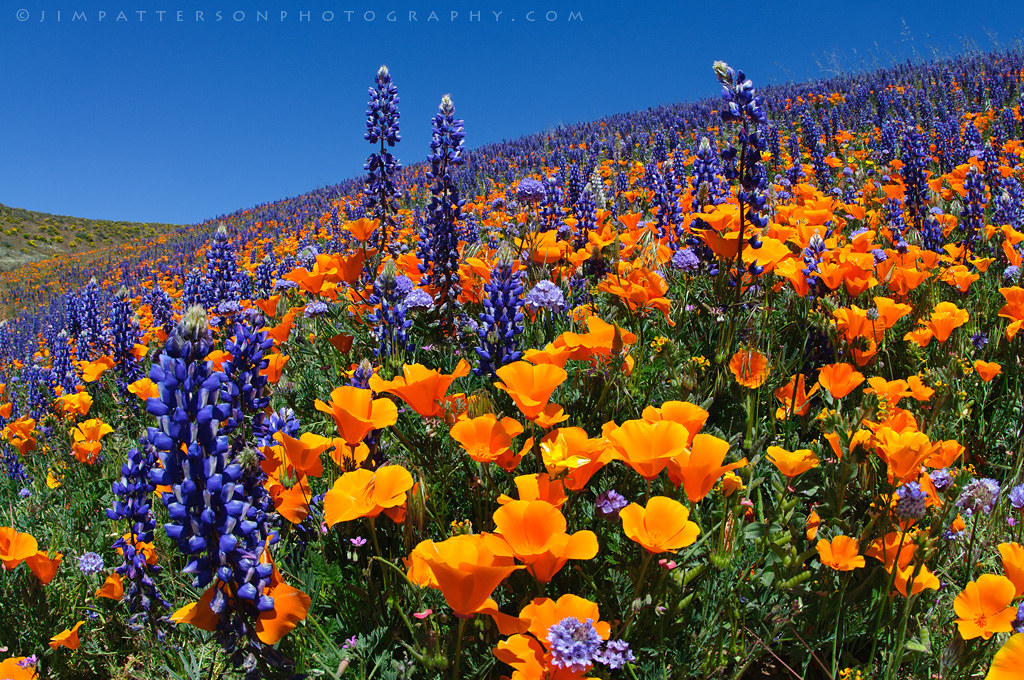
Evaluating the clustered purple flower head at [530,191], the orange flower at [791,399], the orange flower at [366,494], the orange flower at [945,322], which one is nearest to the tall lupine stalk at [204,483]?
the orange flower at [366,494]

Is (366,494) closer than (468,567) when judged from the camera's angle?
No

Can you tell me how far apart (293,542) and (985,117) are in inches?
488

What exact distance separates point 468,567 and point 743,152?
2.12 m

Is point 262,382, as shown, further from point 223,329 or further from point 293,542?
point 223,329

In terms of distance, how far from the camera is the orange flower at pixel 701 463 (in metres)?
1.24

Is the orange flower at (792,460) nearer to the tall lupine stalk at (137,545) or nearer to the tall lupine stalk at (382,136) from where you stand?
the tall lupine stalk at (137,545)

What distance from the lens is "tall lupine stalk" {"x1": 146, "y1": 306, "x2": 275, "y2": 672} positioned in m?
1.06

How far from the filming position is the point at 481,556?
1139 millimetres

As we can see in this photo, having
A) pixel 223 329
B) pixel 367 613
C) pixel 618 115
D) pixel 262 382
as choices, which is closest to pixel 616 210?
pixel 223 329

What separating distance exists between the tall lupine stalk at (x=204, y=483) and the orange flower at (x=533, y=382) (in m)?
0.66

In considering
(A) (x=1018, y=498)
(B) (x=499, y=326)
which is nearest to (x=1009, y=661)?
(A) (x=1018, y=498)

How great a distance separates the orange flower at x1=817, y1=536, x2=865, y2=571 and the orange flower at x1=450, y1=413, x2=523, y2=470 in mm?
774

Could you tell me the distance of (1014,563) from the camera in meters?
1.18

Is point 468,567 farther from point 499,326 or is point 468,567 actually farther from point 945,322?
point 945,322
